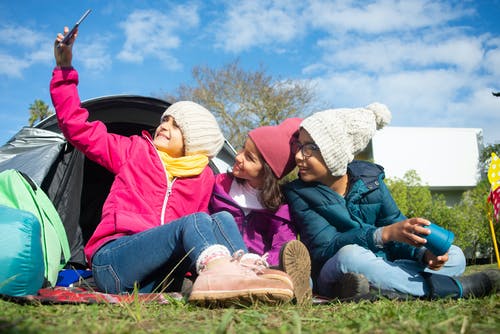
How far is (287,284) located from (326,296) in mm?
762

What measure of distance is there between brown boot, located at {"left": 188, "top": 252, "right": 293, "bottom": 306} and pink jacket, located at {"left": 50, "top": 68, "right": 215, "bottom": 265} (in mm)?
741

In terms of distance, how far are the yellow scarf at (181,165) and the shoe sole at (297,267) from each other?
34.1 inches

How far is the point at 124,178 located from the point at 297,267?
43.1 inches

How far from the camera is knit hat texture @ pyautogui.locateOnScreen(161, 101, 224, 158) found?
2621 mm

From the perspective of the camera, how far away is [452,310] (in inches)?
59.2

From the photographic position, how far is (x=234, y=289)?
1.54 m

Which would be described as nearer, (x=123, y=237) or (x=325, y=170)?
(x=123, y=237)

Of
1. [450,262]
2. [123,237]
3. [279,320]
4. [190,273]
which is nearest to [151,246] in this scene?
[123,237]

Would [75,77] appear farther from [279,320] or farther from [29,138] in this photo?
[279,320]

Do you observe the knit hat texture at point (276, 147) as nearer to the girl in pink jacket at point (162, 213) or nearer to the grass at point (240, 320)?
the girl in pink jacket at point (162, 213)

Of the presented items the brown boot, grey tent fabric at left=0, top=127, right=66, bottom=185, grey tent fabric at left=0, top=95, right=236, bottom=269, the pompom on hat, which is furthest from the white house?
the brown boot

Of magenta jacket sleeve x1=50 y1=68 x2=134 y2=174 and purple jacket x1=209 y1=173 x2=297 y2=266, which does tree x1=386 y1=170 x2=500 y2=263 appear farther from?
magenta jacket sleeve x1=50 y1=68 x2=134 y2=174

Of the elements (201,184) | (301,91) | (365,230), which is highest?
(301,91)

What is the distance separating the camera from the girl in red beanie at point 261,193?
259cm
